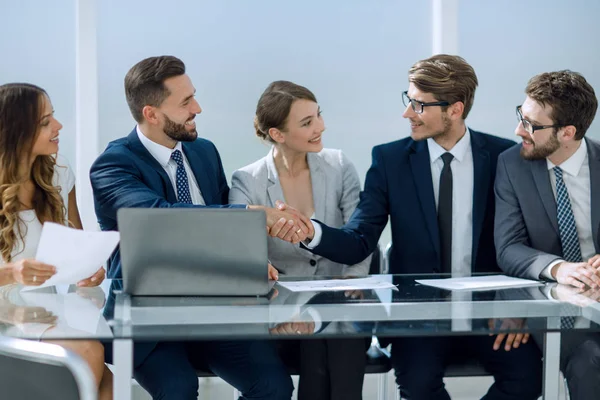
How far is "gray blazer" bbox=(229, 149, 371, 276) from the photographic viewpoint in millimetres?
3135

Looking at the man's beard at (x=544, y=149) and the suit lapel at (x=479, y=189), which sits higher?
the man's beard at (x=544, y=149)

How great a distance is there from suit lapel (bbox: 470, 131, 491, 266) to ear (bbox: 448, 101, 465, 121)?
0.52ft

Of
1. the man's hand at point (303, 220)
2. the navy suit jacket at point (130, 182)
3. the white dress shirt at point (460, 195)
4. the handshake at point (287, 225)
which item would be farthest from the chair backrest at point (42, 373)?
the white dress shirt at point (460, 195)

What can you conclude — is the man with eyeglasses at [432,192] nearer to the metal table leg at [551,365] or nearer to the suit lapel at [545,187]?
the suit lapel at [545,187]

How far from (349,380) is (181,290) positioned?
69 centimetres

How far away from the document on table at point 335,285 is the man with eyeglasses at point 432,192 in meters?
0.41

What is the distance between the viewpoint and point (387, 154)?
3215 millimetres

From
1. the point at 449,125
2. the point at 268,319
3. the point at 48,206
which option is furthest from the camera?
the point at 449,125

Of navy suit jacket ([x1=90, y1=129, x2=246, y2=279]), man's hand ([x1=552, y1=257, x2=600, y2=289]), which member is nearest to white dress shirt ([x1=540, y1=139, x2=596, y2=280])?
man's hand ([x1=552, y1=257, x2=600, y2=289])

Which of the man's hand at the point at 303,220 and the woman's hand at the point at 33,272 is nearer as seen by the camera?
the woman's hand at the point at 33,272

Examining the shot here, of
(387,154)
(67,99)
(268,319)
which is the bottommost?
(268,319)

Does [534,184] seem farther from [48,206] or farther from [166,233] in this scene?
[48,206]

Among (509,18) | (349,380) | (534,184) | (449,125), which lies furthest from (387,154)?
(509,18)

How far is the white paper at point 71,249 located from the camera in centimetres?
213
